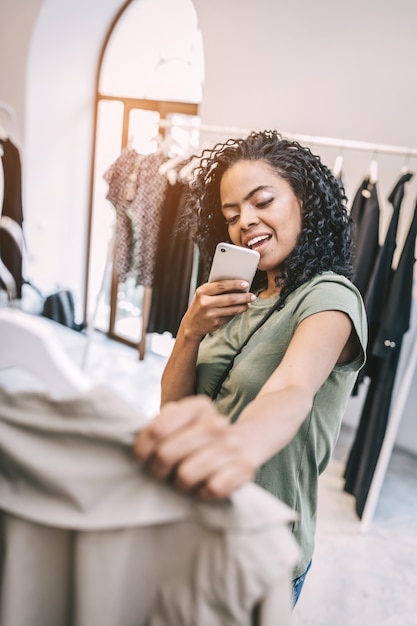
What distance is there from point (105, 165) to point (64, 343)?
53.8 inches

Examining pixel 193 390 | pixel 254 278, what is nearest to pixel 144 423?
pixel 193 390

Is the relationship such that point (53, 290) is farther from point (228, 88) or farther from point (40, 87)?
point (228, 88)

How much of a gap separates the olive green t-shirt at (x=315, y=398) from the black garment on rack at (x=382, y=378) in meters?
1.10

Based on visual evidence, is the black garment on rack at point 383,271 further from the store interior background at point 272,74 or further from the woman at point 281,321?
the woman at point 281,321

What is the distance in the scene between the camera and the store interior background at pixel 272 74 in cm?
238

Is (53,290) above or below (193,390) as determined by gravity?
below

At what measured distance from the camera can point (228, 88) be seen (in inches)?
111

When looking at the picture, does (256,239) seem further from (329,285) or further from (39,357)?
(39,357)

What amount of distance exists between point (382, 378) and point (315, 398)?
52.9 inches

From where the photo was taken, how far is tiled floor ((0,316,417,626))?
174 cm

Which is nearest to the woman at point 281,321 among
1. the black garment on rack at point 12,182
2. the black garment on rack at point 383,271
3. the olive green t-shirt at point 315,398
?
the olive green t-shirt at point 315,398

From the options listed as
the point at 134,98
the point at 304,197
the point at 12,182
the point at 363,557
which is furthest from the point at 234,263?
the point at 134,98

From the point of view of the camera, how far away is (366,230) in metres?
1.88

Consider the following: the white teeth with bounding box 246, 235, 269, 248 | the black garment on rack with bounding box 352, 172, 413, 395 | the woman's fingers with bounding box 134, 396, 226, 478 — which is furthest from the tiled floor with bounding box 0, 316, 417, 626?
the woman's fingers with bounding box 134, 396, 226, 478
